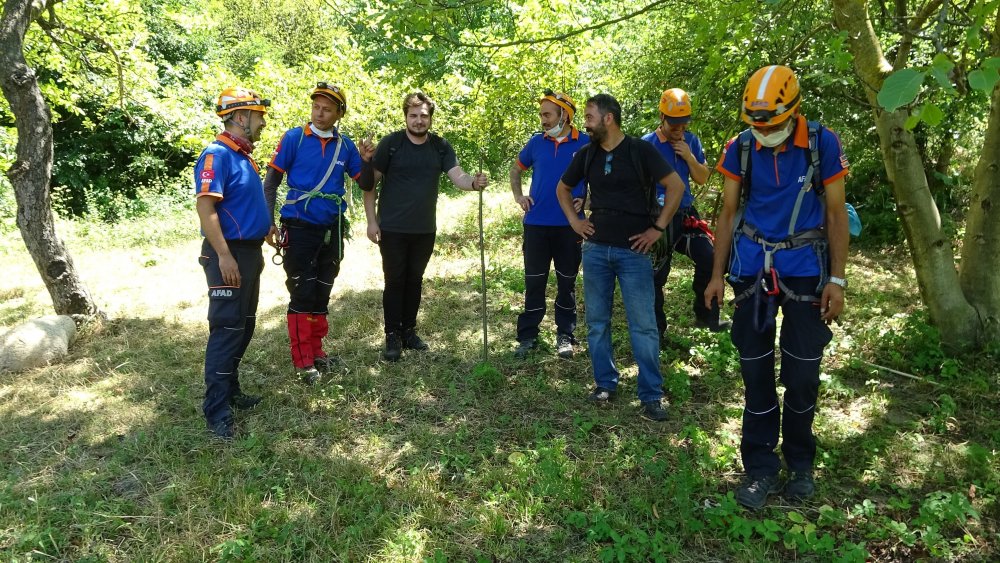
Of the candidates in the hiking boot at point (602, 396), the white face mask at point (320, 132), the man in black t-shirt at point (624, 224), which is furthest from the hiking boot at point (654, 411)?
the white face mask at point (320, 132)

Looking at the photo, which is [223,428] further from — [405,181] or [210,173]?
[405,181]

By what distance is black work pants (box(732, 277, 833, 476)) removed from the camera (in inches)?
125

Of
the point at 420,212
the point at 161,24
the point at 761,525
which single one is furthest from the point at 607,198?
the point at 161,24

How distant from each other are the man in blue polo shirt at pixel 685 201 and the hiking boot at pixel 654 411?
761 millimetres

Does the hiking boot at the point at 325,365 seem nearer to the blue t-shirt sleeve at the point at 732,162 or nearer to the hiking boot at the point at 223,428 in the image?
the hiking boot at the point at 223,428

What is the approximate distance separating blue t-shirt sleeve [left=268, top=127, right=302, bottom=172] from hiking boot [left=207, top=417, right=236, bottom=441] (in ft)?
6.10

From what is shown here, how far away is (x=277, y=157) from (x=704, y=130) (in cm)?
377

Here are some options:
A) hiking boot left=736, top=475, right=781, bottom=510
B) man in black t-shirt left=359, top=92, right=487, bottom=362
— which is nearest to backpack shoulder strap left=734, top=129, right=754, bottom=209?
hiking boot left=736, top=475, right=781, bottom=510

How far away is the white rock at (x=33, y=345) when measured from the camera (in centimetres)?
523

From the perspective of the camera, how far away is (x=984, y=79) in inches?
75.0

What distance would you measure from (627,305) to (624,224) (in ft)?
1.80

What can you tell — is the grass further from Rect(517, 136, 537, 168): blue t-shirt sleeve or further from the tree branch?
the tree branch

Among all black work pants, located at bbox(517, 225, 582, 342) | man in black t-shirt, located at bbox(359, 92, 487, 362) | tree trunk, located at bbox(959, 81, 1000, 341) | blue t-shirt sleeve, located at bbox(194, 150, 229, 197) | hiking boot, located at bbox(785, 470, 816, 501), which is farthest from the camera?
black work pants, located at bbox(517, 225, 582, 342)

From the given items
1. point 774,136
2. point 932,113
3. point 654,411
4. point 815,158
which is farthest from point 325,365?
point 932,113
